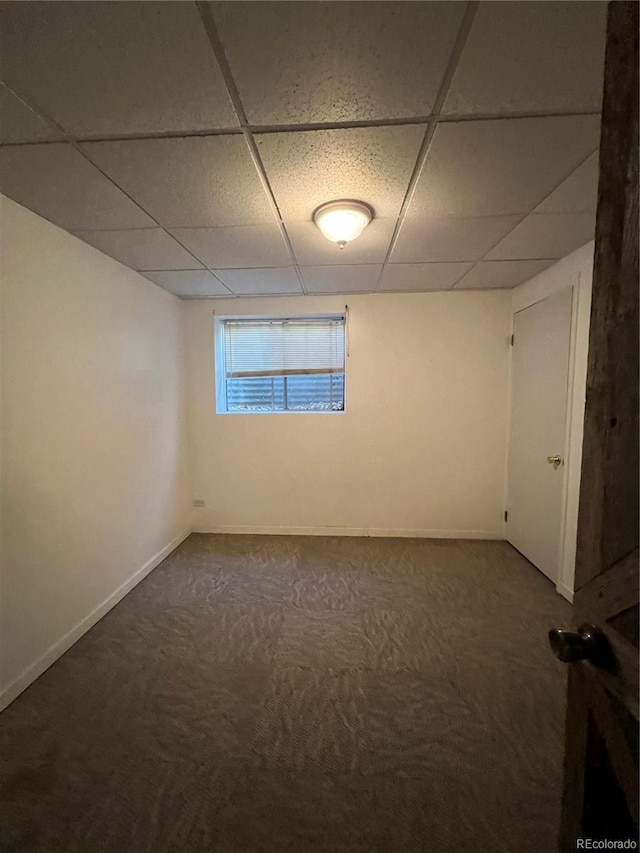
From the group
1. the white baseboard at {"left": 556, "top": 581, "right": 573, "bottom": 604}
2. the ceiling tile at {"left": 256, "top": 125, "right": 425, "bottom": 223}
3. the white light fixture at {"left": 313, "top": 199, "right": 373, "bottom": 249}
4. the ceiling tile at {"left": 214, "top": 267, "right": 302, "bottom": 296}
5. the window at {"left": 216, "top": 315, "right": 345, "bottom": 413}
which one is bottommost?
the white baseboard at {"left": 556, "top": 581, "right": 573, "bottom": 604}

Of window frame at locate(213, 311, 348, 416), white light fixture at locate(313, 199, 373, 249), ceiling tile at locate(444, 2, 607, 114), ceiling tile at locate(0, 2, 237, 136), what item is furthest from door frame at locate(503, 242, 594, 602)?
ceiling tile at locate(0, 2, 237, 136)

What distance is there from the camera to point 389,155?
130 cm

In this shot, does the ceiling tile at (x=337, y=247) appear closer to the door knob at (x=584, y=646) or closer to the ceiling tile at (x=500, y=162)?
the ceiling tile at (x=500, y=162)

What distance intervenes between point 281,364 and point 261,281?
34.7 inches

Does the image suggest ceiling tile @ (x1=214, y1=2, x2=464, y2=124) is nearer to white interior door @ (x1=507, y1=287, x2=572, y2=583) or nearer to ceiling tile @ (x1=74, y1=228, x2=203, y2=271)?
ceiling tile @ (x1=74, y1=228, x2=203, y2=271)

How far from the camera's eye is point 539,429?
8.82ft

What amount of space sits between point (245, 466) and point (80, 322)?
191cm

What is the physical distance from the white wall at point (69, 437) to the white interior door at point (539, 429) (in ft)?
10.6

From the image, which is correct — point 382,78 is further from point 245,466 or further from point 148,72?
point 245,466

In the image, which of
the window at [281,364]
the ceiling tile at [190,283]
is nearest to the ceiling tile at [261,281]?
the ceiling tile at [190,283]

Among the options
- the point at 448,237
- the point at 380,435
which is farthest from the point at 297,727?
the point at 448,237

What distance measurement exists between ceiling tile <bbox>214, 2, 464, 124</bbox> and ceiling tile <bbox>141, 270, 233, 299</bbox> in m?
1.73

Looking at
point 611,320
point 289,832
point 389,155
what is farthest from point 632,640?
point 389,155

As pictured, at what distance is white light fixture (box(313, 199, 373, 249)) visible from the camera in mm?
1635
